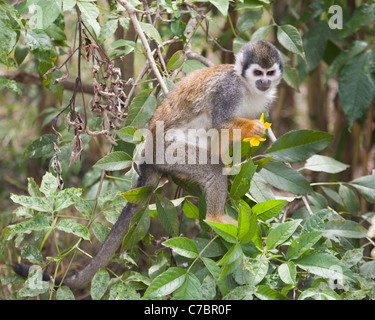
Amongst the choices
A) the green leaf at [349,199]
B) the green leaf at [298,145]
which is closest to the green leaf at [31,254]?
the green leaf at [298,145]

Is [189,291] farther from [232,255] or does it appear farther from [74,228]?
[74,228]

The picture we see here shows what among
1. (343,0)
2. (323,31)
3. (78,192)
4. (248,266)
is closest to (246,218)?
(248,266)

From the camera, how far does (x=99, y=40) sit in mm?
2361

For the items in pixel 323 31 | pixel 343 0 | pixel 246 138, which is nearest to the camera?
pixel 246 138

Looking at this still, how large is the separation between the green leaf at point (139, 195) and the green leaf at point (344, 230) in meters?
1.00

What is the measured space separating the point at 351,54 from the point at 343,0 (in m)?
0.40

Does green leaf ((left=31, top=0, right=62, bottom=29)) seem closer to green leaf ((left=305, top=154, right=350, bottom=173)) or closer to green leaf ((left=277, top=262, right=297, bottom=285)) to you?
green leaf ((left=277, top=262, right=297, bottom=285))

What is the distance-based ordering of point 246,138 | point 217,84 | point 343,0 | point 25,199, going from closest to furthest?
1. point 25,199
2. point 246,138
3. point 217,84
4. point 343,0

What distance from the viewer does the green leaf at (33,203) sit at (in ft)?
6.81

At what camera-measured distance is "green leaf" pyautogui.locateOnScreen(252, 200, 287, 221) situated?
2.02m

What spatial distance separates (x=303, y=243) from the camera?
1.93 meters

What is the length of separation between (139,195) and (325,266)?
0.91 metres

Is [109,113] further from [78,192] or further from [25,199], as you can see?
[25,199]

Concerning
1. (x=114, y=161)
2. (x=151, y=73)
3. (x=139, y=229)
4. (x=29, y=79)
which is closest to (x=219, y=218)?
(x=139, y=229)
